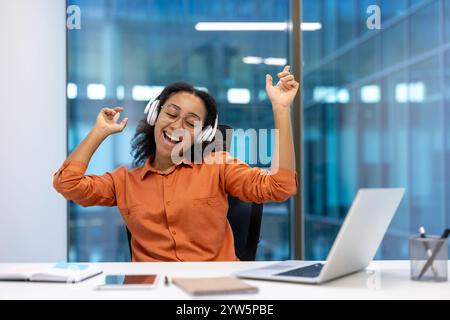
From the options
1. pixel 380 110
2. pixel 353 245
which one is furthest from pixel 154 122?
pixel 380 110

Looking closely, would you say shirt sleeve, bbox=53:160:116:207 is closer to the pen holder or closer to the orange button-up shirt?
the orange button-up shirt

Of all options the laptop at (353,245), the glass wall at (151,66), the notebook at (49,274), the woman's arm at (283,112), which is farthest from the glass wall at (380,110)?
the notebook at (49,274)

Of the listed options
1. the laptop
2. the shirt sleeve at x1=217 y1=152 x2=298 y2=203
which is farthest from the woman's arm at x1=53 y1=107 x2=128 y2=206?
the laptop

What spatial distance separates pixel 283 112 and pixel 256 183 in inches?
10.4

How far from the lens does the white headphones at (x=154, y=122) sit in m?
2.12

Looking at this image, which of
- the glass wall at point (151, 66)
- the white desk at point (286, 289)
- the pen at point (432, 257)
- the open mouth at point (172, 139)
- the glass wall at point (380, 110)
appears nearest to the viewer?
the white desk at point (286, 289)

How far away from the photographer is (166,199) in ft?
6.33

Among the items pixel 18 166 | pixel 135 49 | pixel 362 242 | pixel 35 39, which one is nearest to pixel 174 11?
pixel 135 49

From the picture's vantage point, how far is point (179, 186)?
1966mm

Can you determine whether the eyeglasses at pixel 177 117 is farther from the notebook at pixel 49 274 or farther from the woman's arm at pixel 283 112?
the notebook at pixel 49 274

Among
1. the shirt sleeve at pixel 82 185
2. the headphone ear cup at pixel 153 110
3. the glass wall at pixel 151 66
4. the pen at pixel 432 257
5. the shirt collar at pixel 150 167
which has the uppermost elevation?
the glass wall at pixel 151 66

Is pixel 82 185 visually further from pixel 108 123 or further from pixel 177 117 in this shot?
pixel 177 117

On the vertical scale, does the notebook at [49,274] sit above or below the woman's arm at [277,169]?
below
